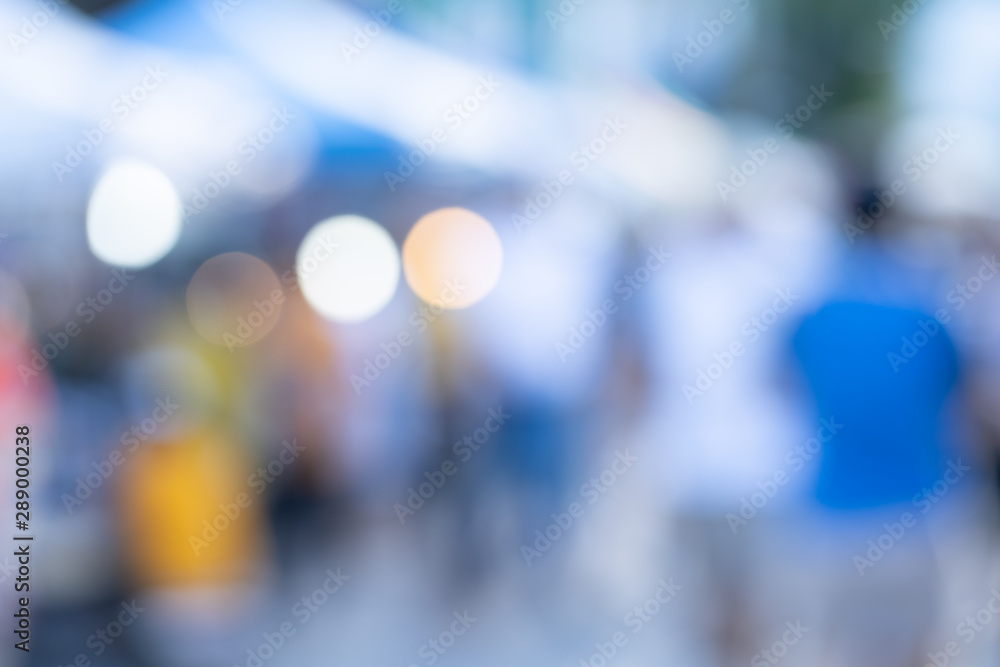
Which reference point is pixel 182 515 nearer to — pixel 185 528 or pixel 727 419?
pixel 185 528

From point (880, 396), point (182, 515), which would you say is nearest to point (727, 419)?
point (880, 396)

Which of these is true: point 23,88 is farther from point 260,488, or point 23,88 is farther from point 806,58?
point 806,58

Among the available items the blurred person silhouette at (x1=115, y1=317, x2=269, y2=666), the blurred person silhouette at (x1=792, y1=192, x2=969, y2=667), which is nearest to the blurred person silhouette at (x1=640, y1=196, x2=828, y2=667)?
the blurred person silhouette at (x1=792, y1=192, x2=969, y2=667)

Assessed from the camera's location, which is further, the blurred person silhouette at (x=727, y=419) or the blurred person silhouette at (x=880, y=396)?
the blurred person silhouette at (x=727, y=419)

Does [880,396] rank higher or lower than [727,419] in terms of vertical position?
higher

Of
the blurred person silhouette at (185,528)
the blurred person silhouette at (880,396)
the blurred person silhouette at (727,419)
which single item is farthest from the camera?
the blurred person silhouette at (185,528)

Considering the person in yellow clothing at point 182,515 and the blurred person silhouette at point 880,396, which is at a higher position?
the blurred person silhouette at point 880,396

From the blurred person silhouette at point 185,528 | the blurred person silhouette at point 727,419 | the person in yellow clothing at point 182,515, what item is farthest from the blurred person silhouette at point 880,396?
the person in yellow clothing at point 182,515

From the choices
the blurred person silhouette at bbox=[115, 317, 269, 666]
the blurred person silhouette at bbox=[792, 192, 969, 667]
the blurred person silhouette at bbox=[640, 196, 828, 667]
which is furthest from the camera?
the blurred person silhouette at bbox=[115, 317, 269, 666]

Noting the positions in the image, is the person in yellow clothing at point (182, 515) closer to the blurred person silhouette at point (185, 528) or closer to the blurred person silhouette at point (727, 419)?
the blurred person silhouette at point (185, 528)

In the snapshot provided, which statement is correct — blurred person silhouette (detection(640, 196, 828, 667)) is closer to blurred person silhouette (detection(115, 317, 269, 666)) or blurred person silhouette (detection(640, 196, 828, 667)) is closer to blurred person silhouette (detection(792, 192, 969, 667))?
blurred person silhouette (detection(792, 192, 969, 667))

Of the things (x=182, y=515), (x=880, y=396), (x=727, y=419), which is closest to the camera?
(x=880, y=396)

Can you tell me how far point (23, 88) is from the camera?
2654mm

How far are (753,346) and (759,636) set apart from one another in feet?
3.42
